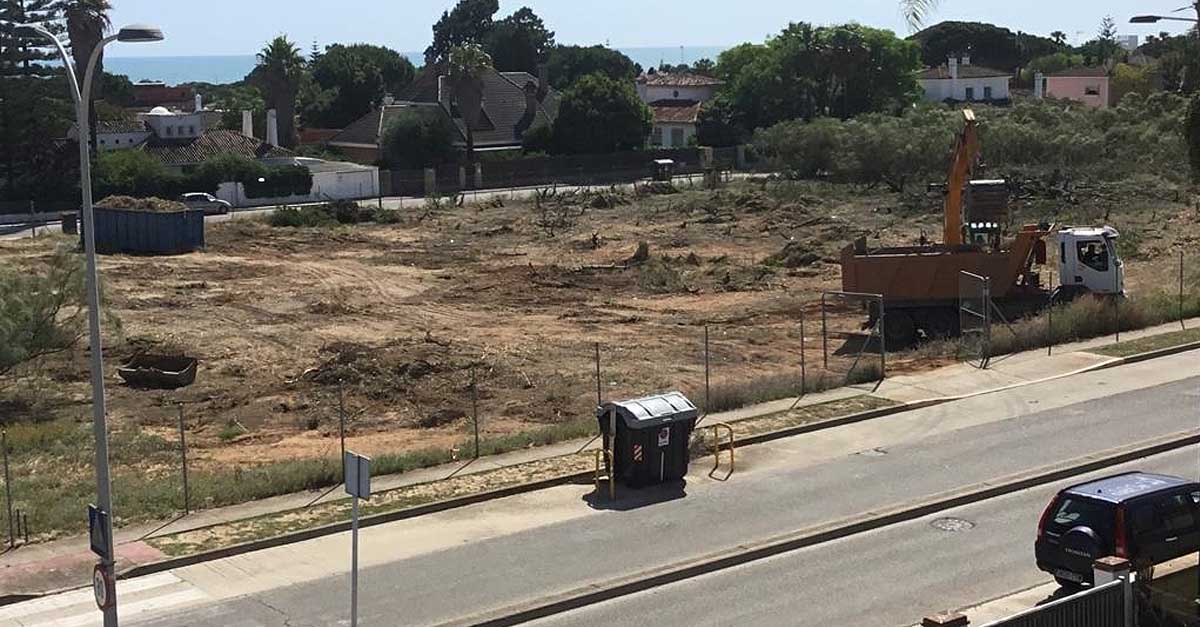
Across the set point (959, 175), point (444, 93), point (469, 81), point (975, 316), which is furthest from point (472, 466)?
point (444, 93)

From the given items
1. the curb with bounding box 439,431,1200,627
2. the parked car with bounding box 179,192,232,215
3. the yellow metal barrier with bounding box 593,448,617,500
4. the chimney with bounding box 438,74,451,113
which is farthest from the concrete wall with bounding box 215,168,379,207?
the curb with bounding box 439,431,1200,627

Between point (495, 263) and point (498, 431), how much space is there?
2722 centimetres

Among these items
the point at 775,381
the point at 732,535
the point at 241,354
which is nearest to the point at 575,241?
the point at 241,354

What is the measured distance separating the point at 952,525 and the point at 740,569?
11.9ft

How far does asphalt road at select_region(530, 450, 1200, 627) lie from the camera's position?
59.5ft

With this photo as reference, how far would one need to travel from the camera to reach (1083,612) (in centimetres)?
1438

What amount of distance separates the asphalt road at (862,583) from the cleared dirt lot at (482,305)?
9.51 meters

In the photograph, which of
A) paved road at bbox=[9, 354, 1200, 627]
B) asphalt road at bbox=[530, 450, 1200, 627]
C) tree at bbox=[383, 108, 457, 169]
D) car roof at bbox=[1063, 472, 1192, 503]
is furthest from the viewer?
tree at bbox=[383, 108, 457, 169]

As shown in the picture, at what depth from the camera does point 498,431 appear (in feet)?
95.5

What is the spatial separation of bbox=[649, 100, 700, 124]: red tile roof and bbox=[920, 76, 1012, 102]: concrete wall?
63.4ft

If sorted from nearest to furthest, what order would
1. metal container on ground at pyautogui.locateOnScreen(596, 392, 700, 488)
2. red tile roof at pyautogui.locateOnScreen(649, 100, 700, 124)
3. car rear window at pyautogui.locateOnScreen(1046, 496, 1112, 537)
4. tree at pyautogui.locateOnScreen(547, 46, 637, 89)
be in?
car rear window at pyautogui.locateOnScreen(1046, 496, 1112, 537) → metal container on ground at pyautogui.locateOnScreen(596, 392, 700, 488) → red tile roof at pyautogui.locateOnScreen(649, 100, 700, 124) → tree at pyautogui.locateOnScreen(547, 46, 637, 89)

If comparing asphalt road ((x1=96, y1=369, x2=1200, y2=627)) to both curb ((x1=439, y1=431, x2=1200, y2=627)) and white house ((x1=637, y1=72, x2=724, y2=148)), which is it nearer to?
curb ((x1=439, y1=431, x2=1200, y2=627))

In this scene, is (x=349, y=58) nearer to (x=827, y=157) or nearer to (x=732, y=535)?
(x=827, y=157)

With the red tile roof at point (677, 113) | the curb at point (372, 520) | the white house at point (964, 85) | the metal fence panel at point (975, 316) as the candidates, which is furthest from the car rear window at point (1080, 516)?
the white house at point (964, 85)
